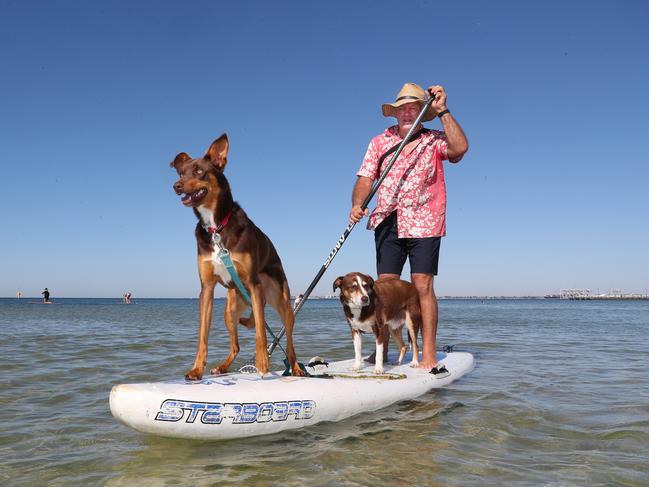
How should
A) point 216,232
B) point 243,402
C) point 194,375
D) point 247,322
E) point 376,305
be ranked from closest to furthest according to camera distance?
point 243,402
point 216,232
point 194,375
point 247,322
point 376,305

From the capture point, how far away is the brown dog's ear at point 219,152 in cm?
427

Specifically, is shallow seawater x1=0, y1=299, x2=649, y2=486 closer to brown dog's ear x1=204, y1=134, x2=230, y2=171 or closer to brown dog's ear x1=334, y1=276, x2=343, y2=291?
brown dog's ear x1=334, y1=276, x2=343, y2=291

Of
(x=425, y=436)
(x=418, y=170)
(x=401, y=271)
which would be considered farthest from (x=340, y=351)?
(x=425, y=436)

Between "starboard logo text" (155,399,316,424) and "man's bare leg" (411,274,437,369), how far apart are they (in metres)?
2.87

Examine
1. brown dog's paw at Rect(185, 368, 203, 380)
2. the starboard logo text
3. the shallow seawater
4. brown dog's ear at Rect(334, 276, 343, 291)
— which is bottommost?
the shallow seawater

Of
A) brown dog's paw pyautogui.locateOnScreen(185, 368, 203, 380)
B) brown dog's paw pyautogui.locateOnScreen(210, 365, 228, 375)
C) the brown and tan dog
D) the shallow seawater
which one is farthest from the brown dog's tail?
the shallow seawater

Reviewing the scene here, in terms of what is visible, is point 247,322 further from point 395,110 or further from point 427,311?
point 395,110

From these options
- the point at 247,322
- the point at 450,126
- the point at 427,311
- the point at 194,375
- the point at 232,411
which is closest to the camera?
the point at 232,411

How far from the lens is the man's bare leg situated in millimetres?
6902

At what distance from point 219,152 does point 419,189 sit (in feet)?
Result: 10.7

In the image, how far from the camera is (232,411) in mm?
4035

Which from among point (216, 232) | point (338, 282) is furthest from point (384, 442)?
point (338, 282)

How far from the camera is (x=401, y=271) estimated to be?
24.1 ft

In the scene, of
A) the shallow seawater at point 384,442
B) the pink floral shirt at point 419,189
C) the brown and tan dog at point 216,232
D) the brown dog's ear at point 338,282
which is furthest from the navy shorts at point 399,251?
the brown and tan dog at point 216,232
